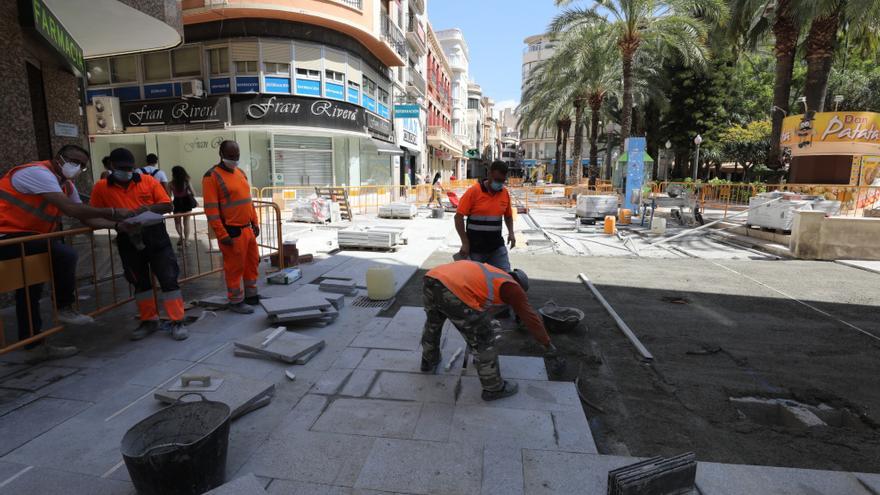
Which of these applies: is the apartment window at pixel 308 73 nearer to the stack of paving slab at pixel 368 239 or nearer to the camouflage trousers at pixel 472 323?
the stack of paving slab at pixel 368 239

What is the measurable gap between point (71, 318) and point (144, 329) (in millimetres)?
580

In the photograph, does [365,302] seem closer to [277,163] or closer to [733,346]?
[733,346]

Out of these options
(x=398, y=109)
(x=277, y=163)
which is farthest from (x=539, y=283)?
(x=398, y=109)

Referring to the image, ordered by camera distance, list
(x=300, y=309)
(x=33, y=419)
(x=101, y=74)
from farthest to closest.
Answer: (x=101, y=74)
(x=300, y=309)
(x=33, y=419)

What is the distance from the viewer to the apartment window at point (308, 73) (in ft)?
66.2

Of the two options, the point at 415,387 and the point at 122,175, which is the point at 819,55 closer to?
the point at 415,387

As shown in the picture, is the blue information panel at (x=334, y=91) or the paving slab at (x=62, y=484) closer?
the paving slab at (x=62, y=484)

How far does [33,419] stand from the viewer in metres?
3.11

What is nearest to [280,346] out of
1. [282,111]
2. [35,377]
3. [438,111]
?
[35,377]

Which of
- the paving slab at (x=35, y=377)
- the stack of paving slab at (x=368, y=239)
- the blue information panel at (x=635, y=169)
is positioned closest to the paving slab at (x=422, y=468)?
the paving slab at (x=35, y=377)

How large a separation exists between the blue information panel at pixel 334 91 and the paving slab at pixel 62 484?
20219 mm

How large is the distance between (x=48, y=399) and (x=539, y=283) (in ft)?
20.4

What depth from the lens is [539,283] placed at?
767cm

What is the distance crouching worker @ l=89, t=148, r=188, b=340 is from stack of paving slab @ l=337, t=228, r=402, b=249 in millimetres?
5346
